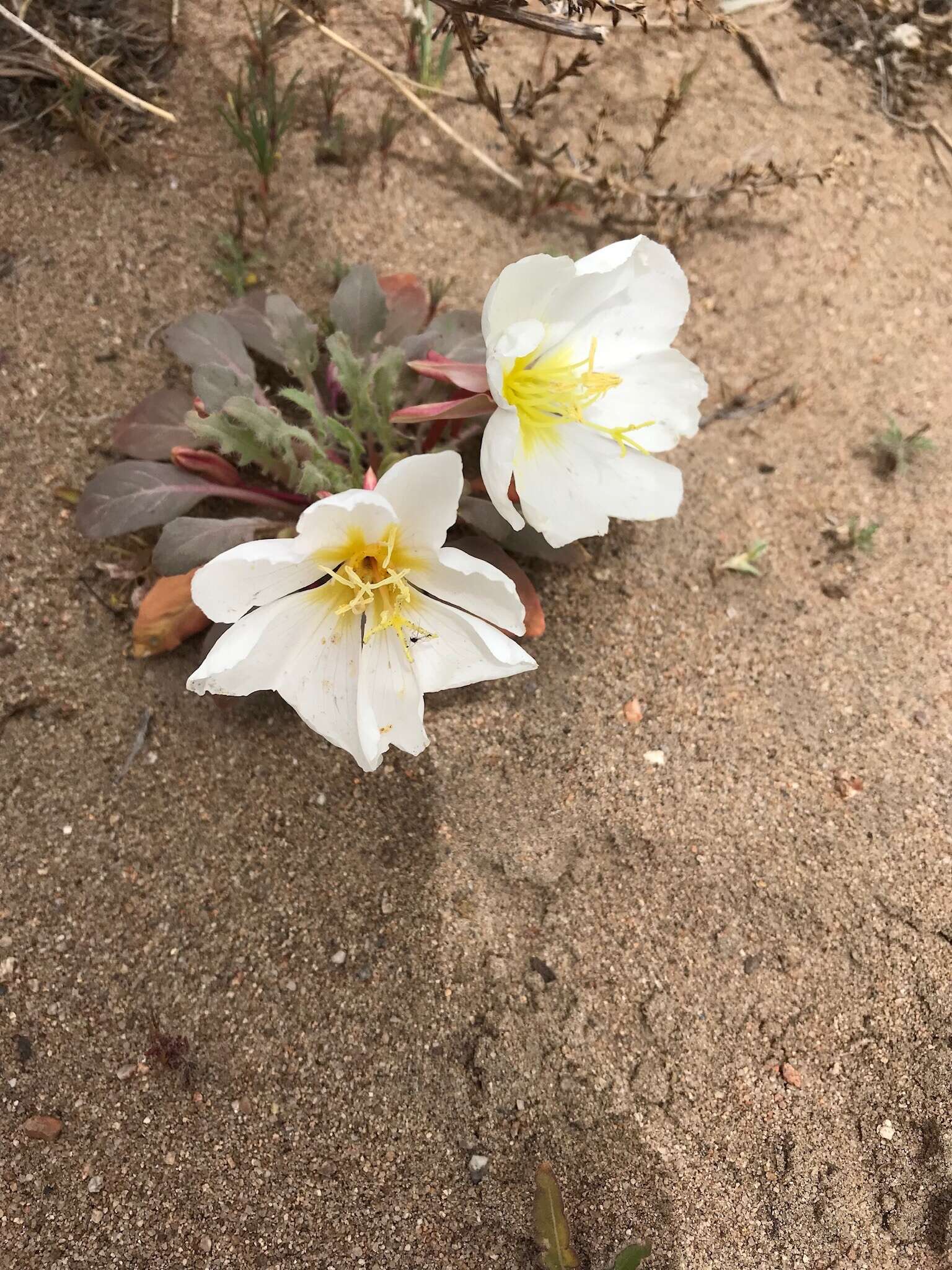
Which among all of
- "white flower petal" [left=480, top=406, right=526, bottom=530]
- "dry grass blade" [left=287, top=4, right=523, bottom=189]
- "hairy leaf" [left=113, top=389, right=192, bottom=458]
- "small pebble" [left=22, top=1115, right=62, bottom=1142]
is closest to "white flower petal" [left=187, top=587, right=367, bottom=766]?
"white flower petal" [left=480, top=406, right=526, bottom=530]

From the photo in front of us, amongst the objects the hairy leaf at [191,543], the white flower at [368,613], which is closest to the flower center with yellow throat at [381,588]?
the white flower at [368,613]

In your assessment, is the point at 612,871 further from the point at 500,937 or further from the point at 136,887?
the point at 136,887

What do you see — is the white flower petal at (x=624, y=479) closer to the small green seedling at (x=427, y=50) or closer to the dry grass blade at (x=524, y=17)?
the dry grass blade at (x=524, y=17)

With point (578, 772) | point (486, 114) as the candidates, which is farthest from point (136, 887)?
point (486, 114)

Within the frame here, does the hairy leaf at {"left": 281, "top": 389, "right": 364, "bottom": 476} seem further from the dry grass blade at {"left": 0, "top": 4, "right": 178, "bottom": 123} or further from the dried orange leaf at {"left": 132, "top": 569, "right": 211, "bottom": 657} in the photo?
the dry grass blade at {"left": 0, "top": 4, "right": 178, "bottom": 123}

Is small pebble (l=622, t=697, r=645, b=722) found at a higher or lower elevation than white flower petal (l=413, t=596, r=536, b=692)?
lower
